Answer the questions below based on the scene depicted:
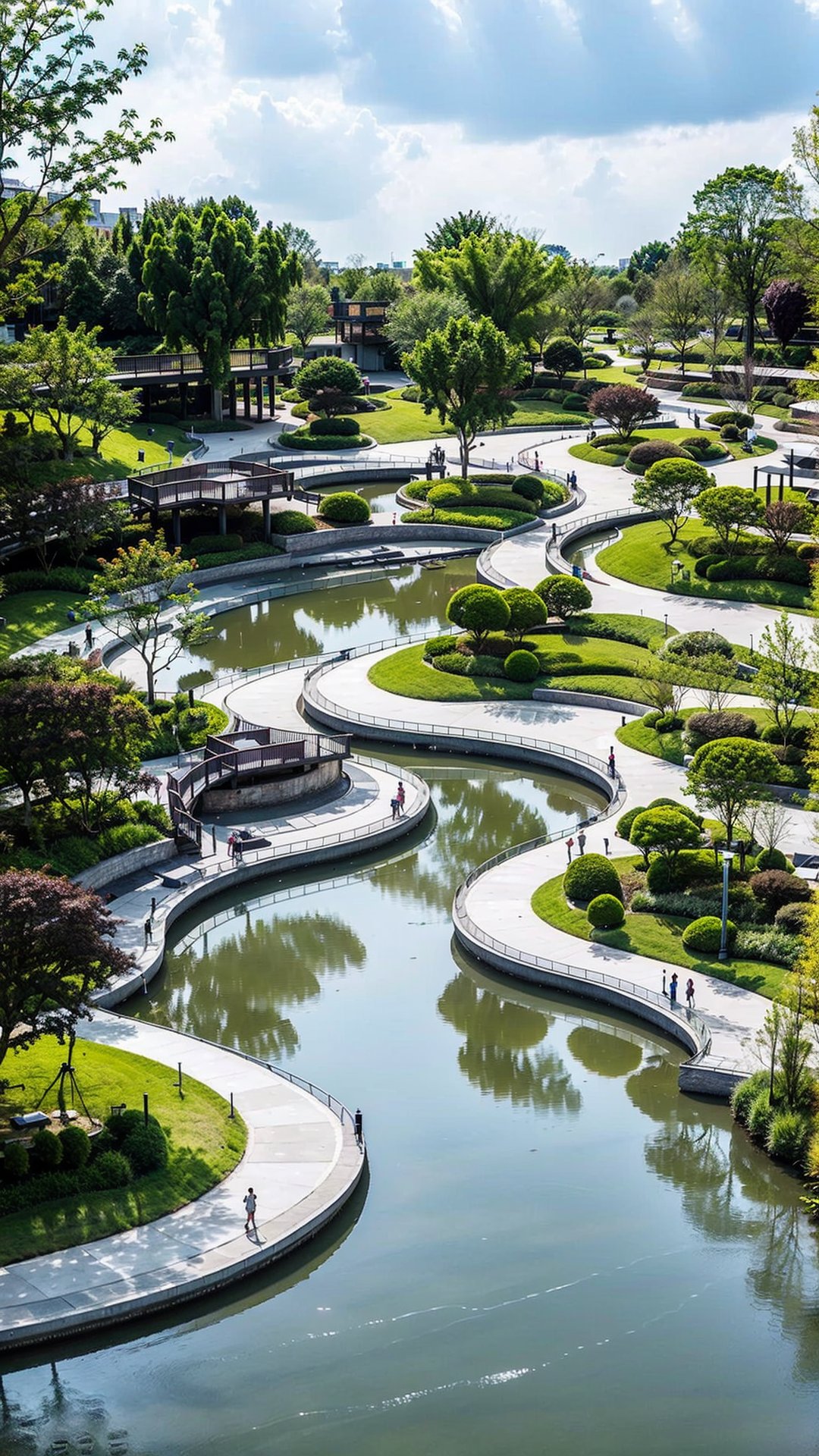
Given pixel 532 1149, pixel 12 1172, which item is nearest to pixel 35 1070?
pixel 12 1172

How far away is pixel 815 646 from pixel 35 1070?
3819 cm

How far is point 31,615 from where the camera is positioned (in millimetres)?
76125

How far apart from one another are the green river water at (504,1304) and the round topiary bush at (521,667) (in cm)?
2419

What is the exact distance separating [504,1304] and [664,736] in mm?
32849

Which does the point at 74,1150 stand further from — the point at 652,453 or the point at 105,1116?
the point at 652,453

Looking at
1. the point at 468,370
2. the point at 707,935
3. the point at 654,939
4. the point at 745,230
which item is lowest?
the point at 654,939

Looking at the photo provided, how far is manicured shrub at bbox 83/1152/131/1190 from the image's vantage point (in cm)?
3581

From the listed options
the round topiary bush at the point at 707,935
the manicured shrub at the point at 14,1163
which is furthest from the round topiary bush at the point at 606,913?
the manicured shrub at the point at 14,1163

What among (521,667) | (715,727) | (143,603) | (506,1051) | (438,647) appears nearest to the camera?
(506,1051)

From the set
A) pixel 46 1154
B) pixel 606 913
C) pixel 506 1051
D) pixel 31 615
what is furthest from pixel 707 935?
pixel 31 615

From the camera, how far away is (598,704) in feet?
226

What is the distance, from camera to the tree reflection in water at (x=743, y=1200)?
34.4 m

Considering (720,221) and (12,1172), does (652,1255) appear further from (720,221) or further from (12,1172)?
(720,221)

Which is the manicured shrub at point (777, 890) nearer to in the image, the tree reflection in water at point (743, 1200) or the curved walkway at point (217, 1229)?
the tree reflection in water at point (743, 1200)
